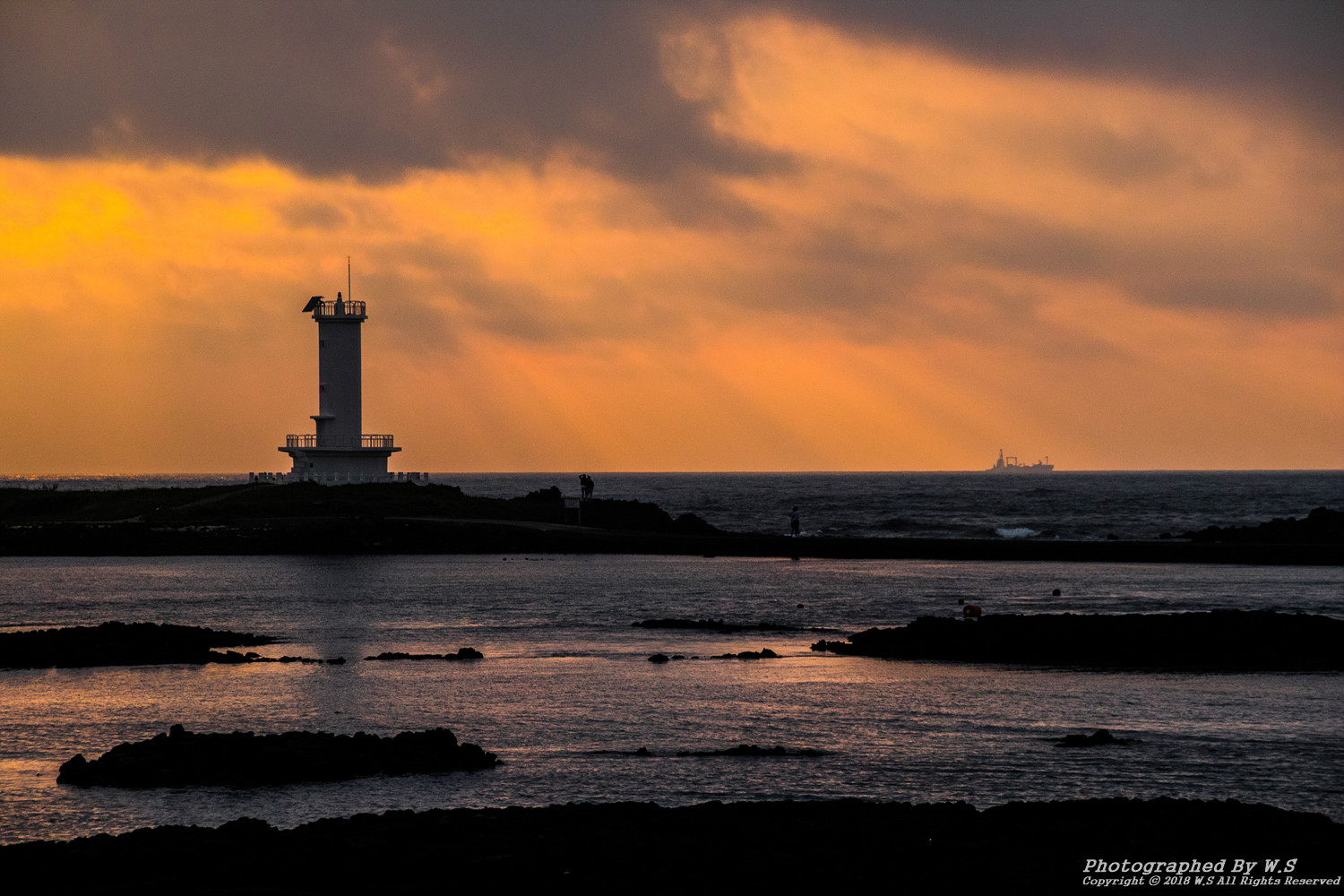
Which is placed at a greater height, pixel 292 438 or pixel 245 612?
pixel 292 438

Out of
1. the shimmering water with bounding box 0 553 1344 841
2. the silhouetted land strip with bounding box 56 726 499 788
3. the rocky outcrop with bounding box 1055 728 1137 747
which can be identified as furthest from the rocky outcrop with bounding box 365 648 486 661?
the rocky outcrop with bounding box 1055 728 1137 747

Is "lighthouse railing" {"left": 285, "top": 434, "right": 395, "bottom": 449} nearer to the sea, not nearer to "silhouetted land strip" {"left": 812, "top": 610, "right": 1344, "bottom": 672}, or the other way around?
the sea

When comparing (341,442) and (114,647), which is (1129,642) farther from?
(341,442)

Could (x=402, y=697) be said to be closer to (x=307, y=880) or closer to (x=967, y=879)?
(x=307, y=880)

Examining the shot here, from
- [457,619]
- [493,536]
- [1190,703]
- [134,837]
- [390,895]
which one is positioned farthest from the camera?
[493,536]

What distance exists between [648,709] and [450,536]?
41.3 metres

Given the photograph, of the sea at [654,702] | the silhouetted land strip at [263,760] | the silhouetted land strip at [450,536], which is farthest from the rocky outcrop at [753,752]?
the silhouetted land strip at [450,536]

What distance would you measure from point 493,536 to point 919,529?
34354 mm

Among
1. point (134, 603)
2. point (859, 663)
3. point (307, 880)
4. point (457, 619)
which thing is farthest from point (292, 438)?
point (307, 880)

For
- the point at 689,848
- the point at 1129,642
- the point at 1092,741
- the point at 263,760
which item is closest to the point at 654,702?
the point at 1092,741

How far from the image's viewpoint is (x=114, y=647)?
24500mm

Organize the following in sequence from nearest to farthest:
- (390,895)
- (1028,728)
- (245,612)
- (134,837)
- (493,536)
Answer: (390,895) → (134,837) → (1028,728) → (245,612) → (493,536)

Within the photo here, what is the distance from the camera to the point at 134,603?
118 ft

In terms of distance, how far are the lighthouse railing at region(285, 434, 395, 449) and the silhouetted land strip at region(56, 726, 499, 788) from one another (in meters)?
56.9
